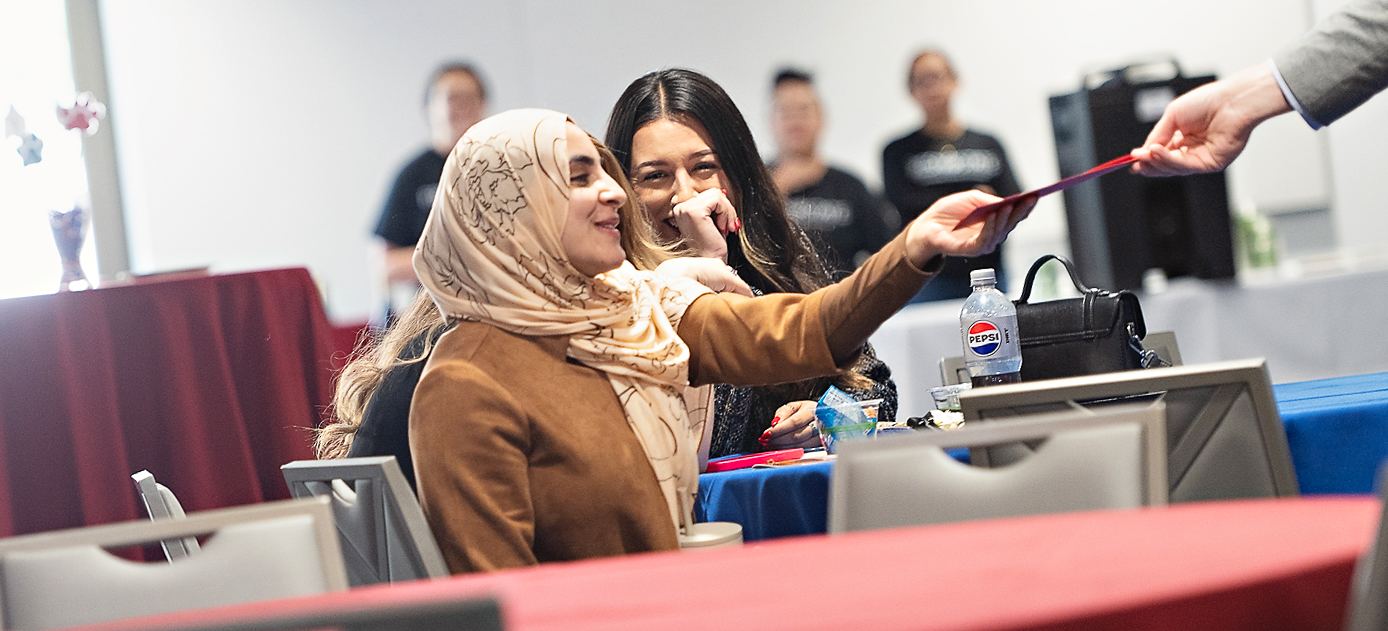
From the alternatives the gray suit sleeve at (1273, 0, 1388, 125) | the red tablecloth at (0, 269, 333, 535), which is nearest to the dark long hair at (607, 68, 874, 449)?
the red tablecloth at (0, 269, 333, 535)

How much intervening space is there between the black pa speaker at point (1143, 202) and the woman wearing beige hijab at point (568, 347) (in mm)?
2695

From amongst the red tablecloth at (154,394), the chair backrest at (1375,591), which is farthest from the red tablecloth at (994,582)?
the red tablecloth at (154,394)

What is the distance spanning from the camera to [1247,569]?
101cm

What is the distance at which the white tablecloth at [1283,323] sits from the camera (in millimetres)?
4215

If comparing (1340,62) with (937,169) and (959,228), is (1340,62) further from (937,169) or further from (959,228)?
(937,169)

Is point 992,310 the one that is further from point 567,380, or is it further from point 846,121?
point 846,121

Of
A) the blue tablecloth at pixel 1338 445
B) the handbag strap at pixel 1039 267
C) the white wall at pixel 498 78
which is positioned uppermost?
the white wall at pixel 498 78

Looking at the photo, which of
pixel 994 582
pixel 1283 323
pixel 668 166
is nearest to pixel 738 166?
pixel 668 166

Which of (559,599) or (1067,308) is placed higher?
(1067,308)

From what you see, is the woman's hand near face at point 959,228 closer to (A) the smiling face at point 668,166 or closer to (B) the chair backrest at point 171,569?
(B) the chair backrest at point 171,569

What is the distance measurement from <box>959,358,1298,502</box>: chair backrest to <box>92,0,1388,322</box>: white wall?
4.36 m

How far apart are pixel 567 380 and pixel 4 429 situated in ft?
5.75

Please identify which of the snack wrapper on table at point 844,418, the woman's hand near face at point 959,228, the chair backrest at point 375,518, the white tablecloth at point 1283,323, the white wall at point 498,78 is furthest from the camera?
the white wall at point 498,78

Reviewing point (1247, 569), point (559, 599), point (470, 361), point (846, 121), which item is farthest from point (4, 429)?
point (846, 121)
